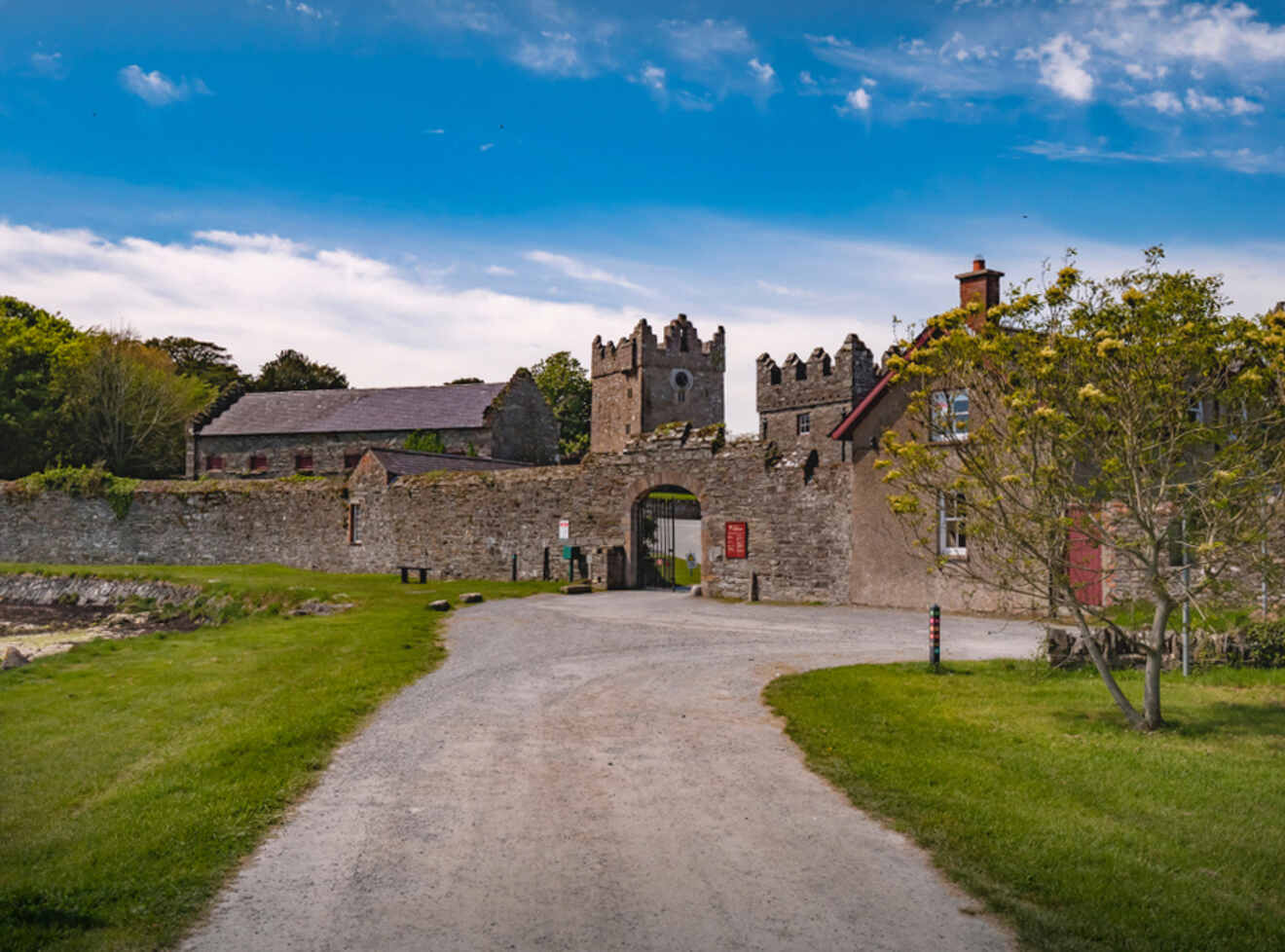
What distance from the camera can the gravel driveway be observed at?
5391 millimetres

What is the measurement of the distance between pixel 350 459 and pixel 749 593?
32.5 m

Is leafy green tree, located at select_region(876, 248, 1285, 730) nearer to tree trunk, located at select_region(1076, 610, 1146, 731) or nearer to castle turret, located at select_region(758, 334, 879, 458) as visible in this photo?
tree trunk, located at select_region(1076, 610, 1146, 731)

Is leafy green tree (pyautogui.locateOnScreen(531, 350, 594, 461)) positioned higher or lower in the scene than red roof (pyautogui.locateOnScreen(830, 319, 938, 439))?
higher

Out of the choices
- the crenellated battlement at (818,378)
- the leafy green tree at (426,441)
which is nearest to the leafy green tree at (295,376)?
the leafy green tree at (426,441)

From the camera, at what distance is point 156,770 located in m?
8.78

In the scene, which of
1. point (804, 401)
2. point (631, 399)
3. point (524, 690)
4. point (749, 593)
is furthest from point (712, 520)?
point (631, 399)

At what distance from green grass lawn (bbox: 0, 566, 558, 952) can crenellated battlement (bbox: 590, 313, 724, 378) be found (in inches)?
2211

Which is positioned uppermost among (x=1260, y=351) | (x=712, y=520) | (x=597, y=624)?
(x=1260, y=351)

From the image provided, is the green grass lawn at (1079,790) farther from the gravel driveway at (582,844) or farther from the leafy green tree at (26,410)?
the leafy green tree at (26,410)

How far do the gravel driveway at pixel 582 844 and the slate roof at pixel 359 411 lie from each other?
131 feet

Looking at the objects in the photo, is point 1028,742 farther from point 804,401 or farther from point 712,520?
point 804,401

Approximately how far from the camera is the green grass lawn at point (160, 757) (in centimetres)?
580

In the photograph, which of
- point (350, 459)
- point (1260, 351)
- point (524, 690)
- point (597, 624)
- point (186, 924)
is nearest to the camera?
point (186, 924)

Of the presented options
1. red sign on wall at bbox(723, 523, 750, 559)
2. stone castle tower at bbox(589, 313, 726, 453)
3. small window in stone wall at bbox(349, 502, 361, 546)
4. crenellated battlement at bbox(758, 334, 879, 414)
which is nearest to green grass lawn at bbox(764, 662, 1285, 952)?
red sign on wall at bbox(723, 523, 750, 559)
